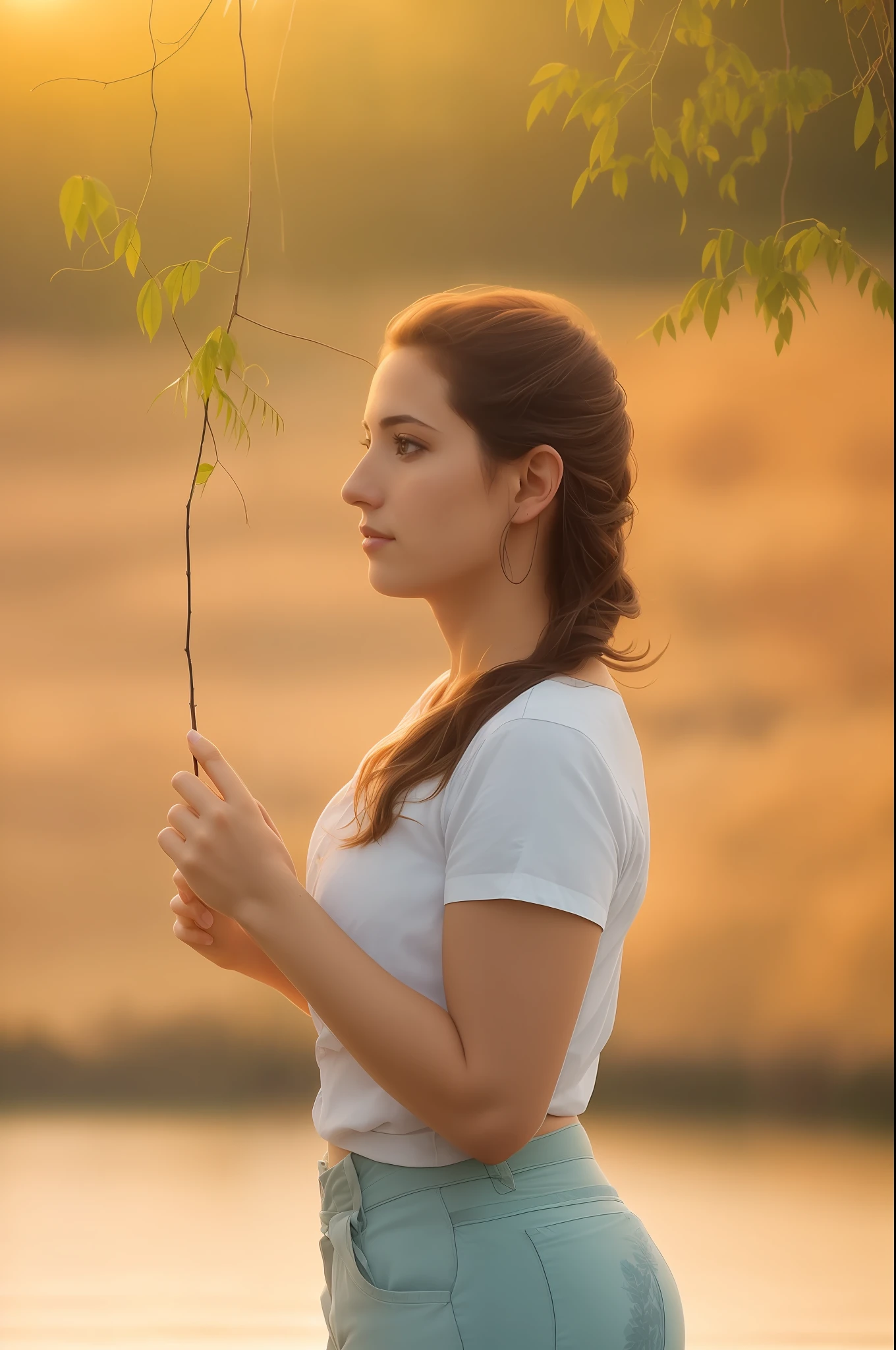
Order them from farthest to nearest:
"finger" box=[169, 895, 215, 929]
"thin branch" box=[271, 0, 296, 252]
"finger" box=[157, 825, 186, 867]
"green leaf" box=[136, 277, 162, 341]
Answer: "thin branch" box=[271, 0, 296, 252]
"green leaf" box=[136, 277, 162, 341]
"finger" box=[169, 895, 215, 929]
"finger" box=[157, 825, 186, 867]

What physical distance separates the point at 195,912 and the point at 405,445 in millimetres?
440

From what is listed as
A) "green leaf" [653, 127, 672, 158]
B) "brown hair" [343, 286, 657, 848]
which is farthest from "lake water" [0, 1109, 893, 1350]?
"green leaf" [653, 127, 672, 158]

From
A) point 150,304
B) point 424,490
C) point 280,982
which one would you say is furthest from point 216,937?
point 150,304

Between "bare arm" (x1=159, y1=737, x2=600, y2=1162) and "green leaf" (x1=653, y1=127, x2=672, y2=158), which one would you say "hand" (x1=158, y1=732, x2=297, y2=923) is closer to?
"bare arm" (x1=159, y1=737, x2=600, y2=1162)

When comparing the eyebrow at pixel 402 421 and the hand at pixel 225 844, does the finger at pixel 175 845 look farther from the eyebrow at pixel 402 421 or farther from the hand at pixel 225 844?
the eyebrow at pixel 402 421

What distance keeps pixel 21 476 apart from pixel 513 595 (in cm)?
148

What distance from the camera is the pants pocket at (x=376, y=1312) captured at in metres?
0.83

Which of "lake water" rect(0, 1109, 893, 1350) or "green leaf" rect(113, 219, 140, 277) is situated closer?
"green leaf" rect(113, 219, 140, 277)

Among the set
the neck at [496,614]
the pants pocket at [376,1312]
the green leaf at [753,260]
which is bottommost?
the pants pocket at [376,1312]

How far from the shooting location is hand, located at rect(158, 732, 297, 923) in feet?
Result: 2.75

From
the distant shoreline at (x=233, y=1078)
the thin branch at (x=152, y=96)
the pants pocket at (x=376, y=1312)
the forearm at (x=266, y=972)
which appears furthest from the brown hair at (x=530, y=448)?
the distant shoreline at (x=233, y=1078)

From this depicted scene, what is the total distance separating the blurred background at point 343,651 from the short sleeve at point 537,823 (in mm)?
1379

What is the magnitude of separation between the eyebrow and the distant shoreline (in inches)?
59.7

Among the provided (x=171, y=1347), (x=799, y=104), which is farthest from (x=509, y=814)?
(x=171, y=1347)
